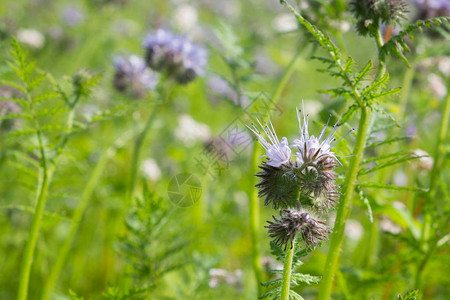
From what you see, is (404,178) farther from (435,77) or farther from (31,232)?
(31,232)

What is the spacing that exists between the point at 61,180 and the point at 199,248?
1.26 m

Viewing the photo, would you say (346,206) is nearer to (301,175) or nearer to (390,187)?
(390,187)

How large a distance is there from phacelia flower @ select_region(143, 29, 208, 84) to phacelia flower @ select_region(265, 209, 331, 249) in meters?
2.26

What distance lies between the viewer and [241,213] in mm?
4742

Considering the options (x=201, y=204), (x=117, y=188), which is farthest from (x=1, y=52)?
(x=201, y=204)

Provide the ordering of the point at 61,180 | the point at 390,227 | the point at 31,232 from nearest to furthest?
the point at 31,232, the point at 61,180, the point at 390,227

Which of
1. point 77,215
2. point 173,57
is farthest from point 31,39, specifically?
point 77,215

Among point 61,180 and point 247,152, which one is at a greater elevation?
point 247,152

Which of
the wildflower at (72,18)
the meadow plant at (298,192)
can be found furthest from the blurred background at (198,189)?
the wildflower at (72,18)

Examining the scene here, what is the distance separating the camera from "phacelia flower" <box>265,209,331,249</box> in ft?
5.22

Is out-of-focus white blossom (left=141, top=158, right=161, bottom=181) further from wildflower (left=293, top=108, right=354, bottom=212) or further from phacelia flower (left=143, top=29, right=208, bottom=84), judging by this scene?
wildflower (left=293, top=108, right=354, bottom=212)

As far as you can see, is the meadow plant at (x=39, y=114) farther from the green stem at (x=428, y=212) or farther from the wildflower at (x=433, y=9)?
the wildflower at (x=433, y=9)

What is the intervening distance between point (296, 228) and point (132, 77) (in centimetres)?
291

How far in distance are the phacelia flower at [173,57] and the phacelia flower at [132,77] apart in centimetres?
42
